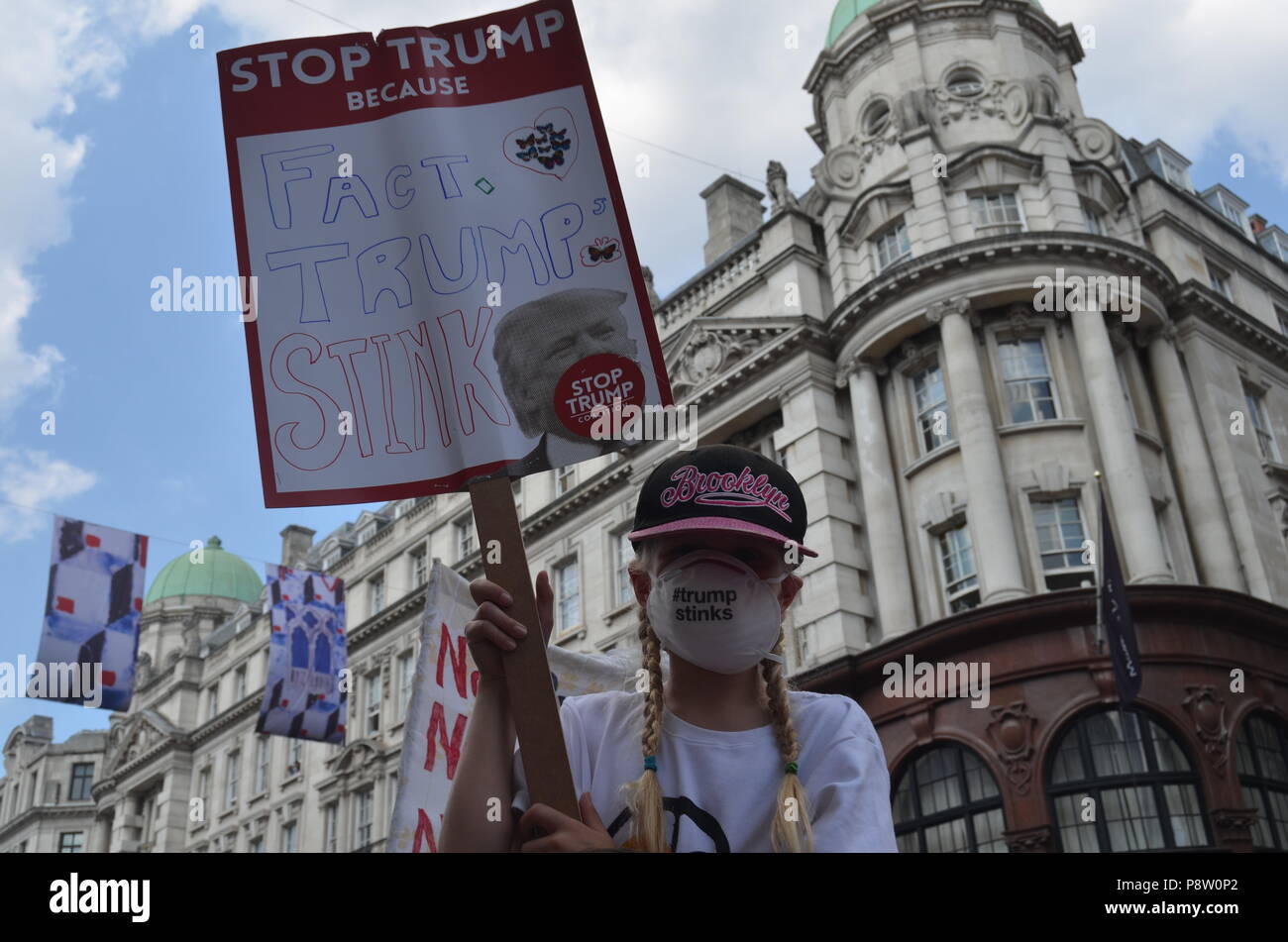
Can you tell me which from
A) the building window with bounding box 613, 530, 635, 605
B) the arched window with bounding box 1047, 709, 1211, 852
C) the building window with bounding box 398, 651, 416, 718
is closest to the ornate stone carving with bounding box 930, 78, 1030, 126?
the building window with bounding box 613, 530, 635, 605

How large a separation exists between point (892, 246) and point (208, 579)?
58.2 m

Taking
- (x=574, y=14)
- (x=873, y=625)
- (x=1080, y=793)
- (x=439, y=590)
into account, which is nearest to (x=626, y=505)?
→ (x=873, y=625)

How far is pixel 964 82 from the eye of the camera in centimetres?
2738

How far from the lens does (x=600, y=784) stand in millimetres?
2867

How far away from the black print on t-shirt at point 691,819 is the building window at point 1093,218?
82.0 feet

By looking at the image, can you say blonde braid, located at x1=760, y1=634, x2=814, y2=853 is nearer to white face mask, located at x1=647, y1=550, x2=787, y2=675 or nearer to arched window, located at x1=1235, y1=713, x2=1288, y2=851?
white face mask, located at x1=647, y1=550, x2=787, y2=675

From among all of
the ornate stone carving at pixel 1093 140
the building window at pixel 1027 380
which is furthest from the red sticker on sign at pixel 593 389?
the ornate stone carving at pixel 1093 140

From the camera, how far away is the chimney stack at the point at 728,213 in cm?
3247

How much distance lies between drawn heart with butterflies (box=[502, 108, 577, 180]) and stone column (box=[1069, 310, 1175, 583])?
19.0 m

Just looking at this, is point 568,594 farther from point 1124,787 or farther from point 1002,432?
point 1124,787

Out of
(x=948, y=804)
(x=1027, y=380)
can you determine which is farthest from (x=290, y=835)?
(x=1027, y=380)

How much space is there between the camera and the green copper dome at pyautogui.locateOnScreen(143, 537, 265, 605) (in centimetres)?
7200

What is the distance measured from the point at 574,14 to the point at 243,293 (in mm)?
1282
